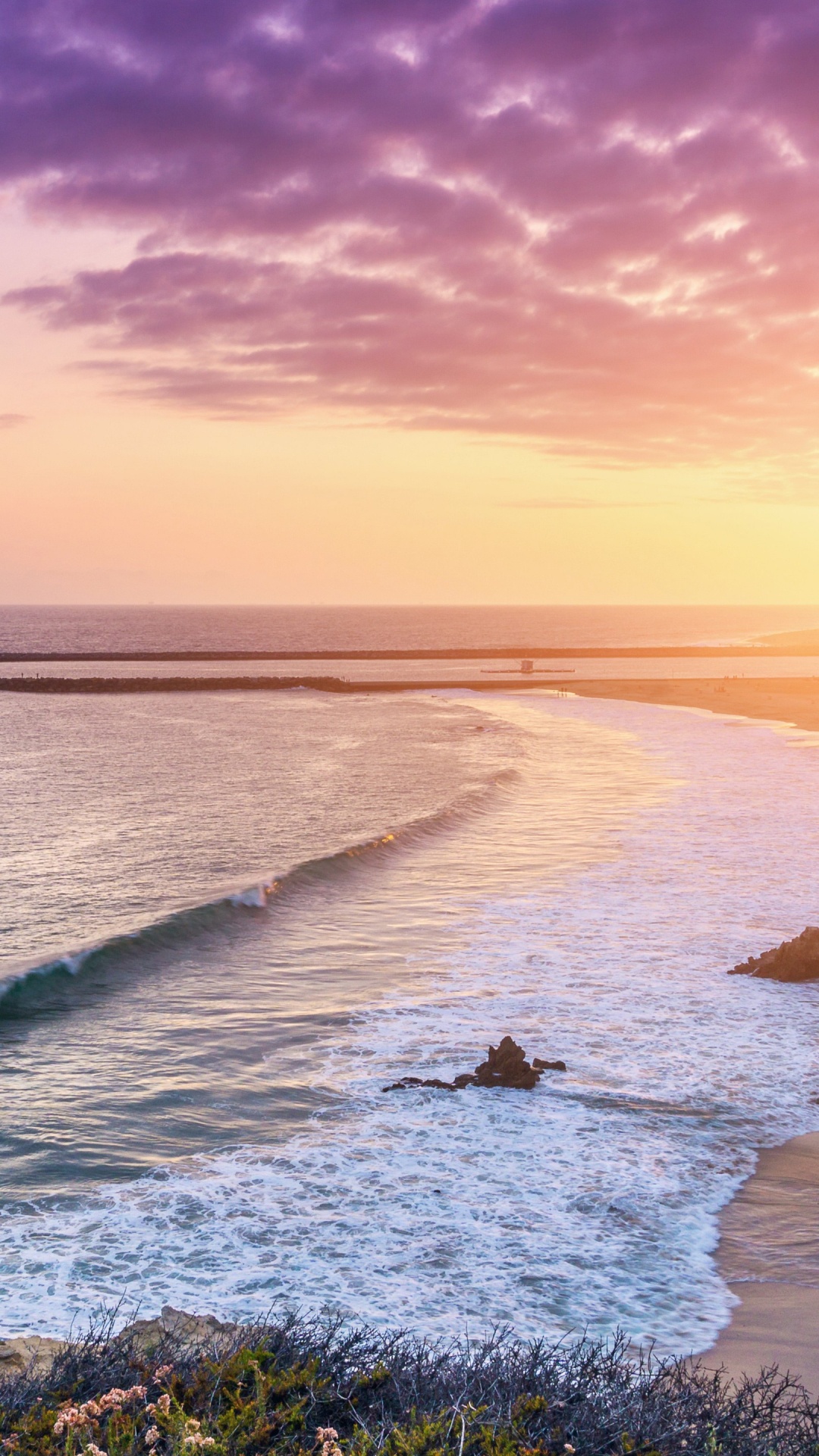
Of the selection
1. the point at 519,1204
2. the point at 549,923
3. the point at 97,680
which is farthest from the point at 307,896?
the point at 97,680

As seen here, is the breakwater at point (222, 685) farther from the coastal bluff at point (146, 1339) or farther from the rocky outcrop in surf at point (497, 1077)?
the coastal bluff at point (146, 1339)

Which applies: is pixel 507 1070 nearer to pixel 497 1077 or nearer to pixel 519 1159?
pixel 497 1077

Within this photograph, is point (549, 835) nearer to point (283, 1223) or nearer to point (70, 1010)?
point (70, 1010)

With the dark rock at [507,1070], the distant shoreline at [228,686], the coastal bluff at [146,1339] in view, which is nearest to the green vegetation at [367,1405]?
the coastal bluff at [146,1339]

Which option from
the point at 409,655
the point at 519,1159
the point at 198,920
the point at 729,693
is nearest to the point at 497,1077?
the point at 519,1159

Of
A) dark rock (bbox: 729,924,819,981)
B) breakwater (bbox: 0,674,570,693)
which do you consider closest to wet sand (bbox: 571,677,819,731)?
breakwater (bbox: 0,674,570,693)
